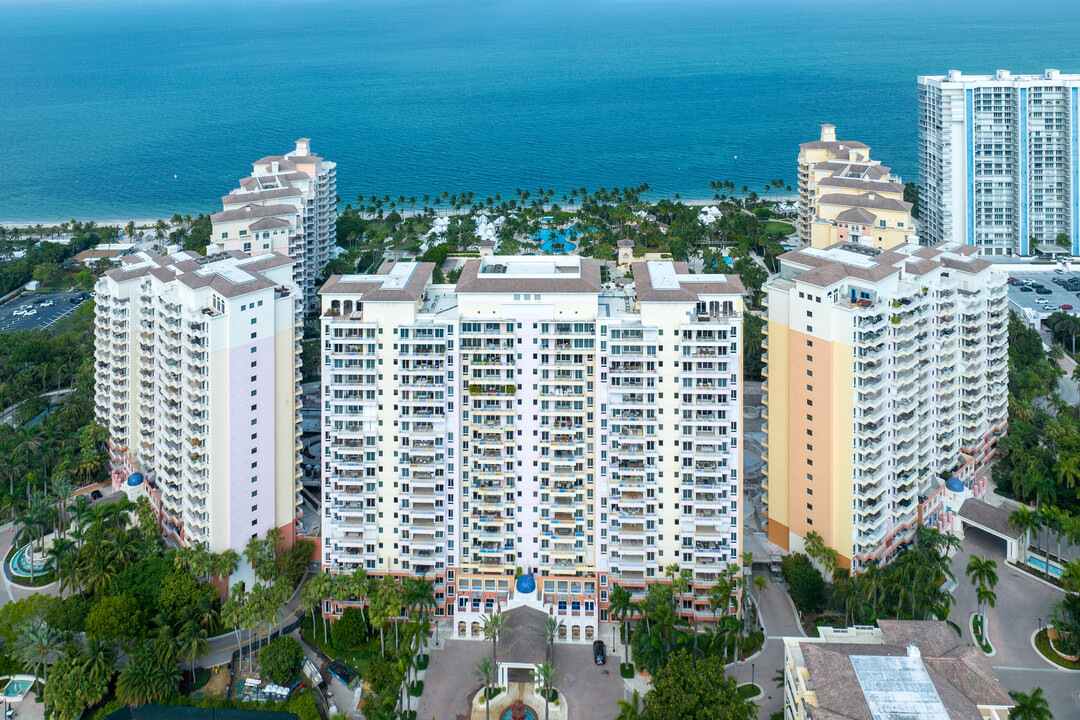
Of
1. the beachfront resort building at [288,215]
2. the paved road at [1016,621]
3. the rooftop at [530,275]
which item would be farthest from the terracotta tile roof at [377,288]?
the paved road at [1016,621]

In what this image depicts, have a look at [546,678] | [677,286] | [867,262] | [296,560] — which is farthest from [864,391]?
[296,560]

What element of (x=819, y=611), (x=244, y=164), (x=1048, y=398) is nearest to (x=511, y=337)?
(x=819, y=611)

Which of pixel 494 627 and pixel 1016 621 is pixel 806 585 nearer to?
pixel 1016 621

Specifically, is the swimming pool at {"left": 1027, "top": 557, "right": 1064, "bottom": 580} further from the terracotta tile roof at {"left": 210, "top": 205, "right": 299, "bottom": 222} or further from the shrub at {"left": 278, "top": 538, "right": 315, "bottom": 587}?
the terracotta tile roof at {"left": 210, "top": 205, "right": 299, "bottom": 222}

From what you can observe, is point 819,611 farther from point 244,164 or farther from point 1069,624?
point 244,164

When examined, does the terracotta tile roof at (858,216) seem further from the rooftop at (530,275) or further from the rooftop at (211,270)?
the rooftop at (211,270)
